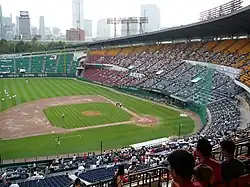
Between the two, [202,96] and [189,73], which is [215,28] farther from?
[202,96]

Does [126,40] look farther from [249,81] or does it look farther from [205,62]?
[249,81]

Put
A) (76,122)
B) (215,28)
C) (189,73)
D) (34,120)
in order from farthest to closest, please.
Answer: (189,73), (215,28), (34,120), (76,122)

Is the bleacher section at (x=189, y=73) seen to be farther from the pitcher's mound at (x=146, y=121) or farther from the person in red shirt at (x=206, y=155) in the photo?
the person in red shirt at (x=206, y=155)

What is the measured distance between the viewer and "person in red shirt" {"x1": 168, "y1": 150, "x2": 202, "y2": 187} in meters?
3.38

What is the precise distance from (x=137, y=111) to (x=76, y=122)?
832 cm

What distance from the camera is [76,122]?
104 feet

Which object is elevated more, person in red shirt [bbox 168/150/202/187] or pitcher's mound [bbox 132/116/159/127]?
person in red shirt [bbox 168/150/202/187]

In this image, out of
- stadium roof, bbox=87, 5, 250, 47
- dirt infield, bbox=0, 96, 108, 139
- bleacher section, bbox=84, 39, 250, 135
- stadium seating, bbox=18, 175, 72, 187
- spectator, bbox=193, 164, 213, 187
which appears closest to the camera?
spectator, bbox=193, 164, 213, 187

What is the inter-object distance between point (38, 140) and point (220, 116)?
16012 millimetres

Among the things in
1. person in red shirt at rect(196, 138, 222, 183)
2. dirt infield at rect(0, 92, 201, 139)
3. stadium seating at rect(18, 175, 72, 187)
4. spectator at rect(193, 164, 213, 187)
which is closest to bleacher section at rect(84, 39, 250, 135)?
dirt infield at rect(0, 92, 201, 139)

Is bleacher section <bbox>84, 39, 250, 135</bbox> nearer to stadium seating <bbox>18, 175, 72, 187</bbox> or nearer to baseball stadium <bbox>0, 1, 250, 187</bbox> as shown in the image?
baseball stadium <bbox>0, 1, 250, 187</bbox>

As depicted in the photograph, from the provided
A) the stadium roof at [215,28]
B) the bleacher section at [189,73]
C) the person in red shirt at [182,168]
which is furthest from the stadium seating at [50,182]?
the stadium roof at [215,28]

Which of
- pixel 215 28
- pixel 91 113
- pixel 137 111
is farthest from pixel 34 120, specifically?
pixel 215 28

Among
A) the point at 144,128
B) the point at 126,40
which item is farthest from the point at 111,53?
the point at 144,128
